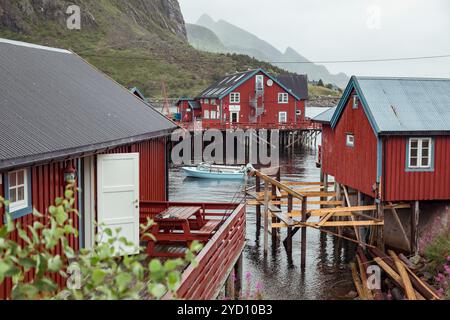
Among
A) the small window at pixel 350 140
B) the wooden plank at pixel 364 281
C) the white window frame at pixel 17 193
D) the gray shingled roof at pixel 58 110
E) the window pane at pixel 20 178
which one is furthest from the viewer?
the small window at pixel 350 140

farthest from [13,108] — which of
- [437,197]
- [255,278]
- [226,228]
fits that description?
[437,197]

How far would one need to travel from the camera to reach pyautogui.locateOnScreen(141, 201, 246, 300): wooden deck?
7742 mm

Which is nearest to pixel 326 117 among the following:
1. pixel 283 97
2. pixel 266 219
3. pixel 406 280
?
pixel 266 219

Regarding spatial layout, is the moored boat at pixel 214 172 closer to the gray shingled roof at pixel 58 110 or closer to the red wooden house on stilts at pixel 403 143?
the red wooden house on stilts at pixel 403 143

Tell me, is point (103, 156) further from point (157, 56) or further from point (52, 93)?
point (157, 56)

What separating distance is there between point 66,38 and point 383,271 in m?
117

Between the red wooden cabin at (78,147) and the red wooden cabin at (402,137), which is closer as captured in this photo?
the red wooden cabin at (78,147)

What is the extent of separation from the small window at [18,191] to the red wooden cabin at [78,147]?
0.02 metres

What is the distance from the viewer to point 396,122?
20203mm

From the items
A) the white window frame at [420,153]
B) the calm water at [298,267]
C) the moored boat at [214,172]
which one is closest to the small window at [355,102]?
the white window frame at [420,153]

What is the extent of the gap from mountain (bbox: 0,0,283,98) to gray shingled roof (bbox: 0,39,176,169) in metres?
93.8

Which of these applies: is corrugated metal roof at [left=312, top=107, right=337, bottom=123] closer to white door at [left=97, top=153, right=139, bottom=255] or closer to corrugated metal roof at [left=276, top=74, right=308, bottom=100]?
white door at [left=97, top=153, right=139, bottom=255]

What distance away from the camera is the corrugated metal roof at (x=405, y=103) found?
792 inches

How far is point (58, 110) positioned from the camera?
36.5 ft
